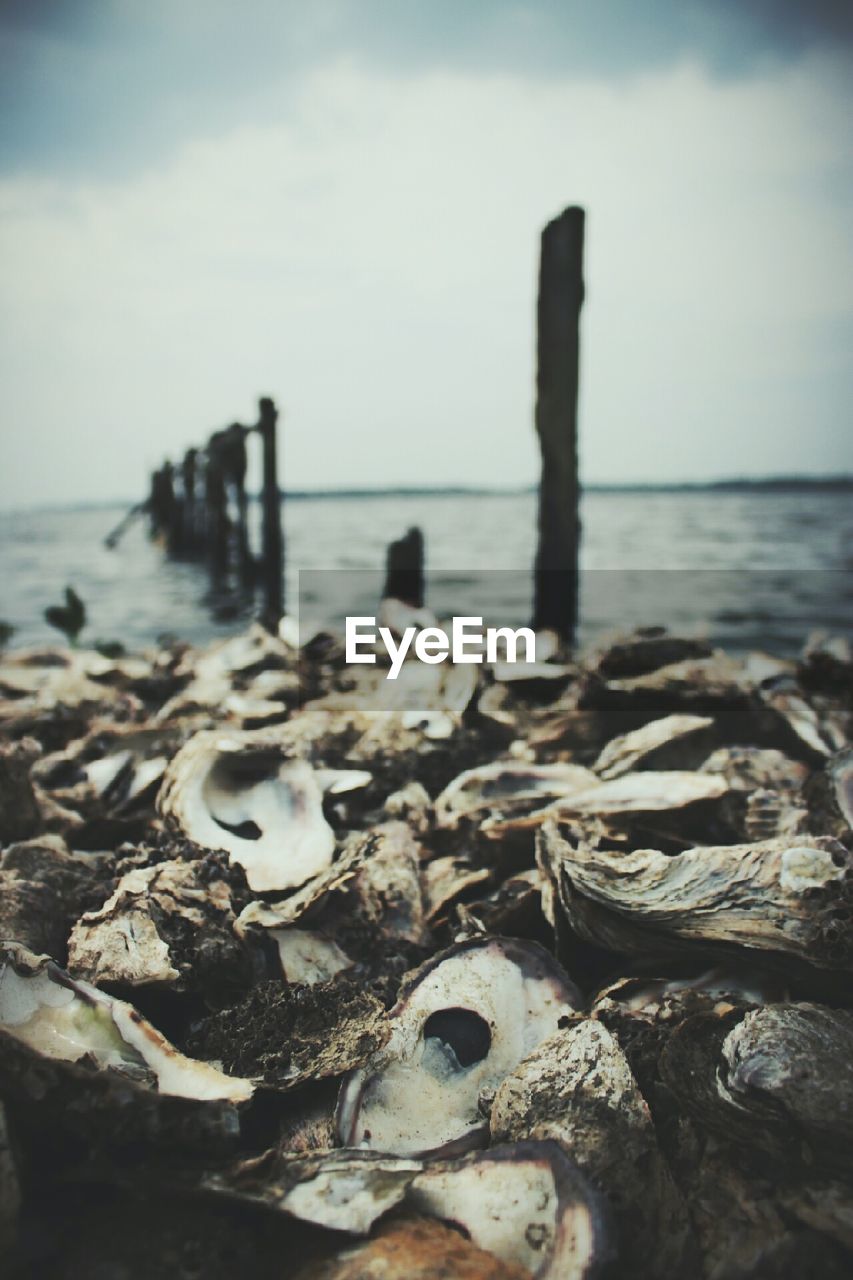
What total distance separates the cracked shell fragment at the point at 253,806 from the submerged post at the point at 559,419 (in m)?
3.59

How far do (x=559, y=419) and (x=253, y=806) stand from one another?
157 inches

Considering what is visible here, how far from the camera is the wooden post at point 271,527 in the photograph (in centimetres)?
914

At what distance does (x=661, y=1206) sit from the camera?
3.94 feet

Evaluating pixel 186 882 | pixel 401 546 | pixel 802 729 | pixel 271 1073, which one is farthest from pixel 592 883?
pixel 401 546

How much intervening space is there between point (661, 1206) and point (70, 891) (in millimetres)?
1412

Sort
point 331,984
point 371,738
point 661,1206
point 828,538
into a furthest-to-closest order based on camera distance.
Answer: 1. point 828,538
2. point 371,738
3. point 331,984
4. point 661,1206

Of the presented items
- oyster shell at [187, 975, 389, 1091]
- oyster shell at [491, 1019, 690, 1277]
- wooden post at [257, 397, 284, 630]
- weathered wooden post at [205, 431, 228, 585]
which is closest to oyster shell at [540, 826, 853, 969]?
oyster shell at [491, 1019, 690, 1277]

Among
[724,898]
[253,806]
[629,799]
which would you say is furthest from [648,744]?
[253,806]

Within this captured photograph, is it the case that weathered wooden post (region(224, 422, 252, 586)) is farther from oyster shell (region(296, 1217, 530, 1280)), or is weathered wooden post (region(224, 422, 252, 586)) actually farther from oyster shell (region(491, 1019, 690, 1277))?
oyster shell (region(296, 1217, 530, 1280))

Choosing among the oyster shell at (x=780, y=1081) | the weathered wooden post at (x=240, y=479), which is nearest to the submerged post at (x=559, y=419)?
the oyster shell at (x=780, y=1081)

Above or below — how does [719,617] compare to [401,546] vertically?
below

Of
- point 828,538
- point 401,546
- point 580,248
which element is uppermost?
point 580,248

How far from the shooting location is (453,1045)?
1559mm

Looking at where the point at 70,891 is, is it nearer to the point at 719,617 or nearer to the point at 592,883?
the point at 592,883
